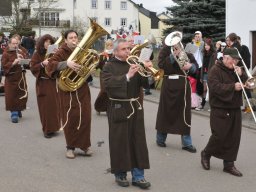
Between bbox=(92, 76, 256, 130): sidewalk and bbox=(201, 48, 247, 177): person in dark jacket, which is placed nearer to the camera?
bbox=(201, 48, 247, 177): person in dark jacket

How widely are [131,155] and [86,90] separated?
2059mm

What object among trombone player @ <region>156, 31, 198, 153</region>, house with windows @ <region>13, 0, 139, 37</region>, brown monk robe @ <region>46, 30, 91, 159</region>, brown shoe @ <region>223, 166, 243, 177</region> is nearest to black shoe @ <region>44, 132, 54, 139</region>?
brown monk robe @ <region>46, 30, 91, 159</region>

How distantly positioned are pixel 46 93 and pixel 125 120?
387 cm

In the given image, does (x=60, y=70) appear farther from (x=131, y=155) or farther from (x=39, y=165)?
(x=131, y=155)

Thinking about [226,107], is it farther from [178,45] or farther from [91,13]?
[91,13]

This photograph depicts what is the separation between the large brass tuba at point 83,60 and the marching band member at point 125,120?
1397 mm

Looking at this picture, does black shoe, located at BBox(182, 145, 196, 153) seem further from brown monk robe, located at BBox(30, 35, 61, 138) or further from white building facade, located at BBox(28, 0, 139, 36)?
white building facade, located at BBox(28, 0, 139, 36)

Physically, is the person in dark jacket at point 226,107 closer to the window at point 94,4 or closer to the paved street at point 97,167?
the paved street at point 97,167

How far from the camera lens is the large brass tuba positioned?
7422mm

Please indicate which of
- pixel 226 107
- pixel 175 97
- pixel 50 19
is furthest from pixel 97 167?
pixel 50 19

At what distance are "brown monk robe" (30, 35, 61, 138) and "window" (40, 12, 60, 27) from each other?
6615cm

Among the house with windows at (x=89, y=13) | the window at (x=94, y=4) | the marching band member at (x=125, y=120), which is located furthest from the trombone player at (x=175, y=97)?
the window at (x=94, y=4)

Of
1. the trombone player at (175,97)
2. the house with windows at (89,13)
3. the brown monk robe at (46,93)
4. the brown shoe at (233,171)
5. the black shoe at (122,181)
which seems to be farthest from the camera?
the house with windows at (89,13)

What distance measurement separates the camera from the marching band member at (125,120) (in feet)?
19.8
